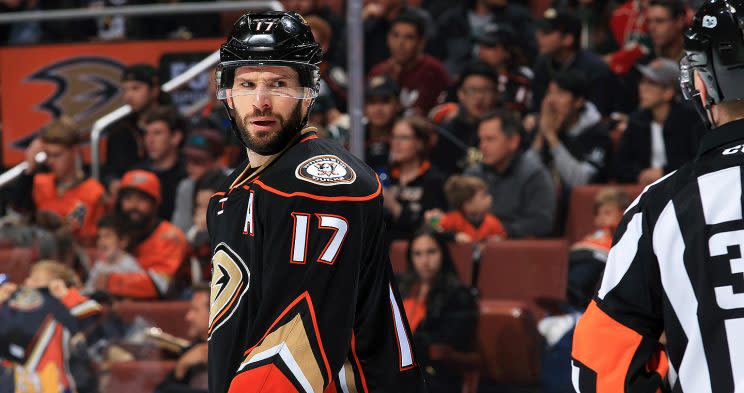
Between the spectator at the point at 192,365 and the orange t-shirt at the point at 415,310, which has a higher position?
the orange t-shirt at the point at 415,310

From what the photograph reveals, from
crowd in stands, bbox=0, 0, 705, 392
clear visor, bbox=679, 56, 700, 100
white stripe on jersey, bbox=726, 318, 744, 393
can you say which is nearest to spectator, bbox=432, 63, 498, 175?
crowd in stands, bbox=0, 0, 705, 392

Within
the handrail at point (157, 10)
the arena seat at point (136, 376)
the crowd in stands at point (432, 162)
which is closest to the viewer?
the arena seat at point (136, 376)

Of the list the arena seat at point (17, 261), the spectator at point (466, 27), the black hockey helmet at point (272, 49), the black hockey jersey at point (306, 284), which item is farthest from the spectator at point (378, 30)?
the black hockey jersey at point (306, 284)

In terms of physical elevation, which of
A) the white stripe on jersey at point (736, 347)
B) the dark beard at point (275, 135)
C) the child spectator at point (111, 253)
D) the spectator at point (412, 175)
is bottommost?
the child spectator at point (111, 253)

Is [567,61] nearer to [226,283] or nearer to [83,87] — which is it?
[83,87]

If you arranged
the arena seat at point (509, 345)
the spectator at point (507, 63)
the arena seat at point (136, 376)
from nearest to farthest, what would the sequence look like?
the arena seat at point (509, 345) < the arena seat at point (136, 376) < the spectator at point (507, 63)

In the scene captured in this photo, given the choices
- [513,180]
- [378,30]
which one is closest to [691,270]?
[513,180]

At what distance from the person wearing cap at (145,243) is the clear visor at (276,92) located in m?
4.00

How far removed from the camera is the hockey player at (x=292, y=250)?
2717 mm

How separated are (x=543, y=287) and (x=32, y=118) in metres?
3.93

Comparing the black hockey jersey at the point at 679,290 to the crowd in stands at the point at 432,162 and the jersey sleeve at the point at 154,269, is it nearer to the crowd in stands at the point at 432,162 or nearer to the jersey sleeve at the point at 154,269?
the crowd in stands at the point at 432,162

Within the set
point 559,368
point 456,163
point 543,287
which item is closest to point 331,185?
point 559,368

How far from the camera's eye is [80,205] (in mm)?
A: 7855

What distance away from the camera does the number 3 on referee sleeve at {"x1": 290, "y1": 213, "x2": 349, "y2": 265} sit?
271cm
